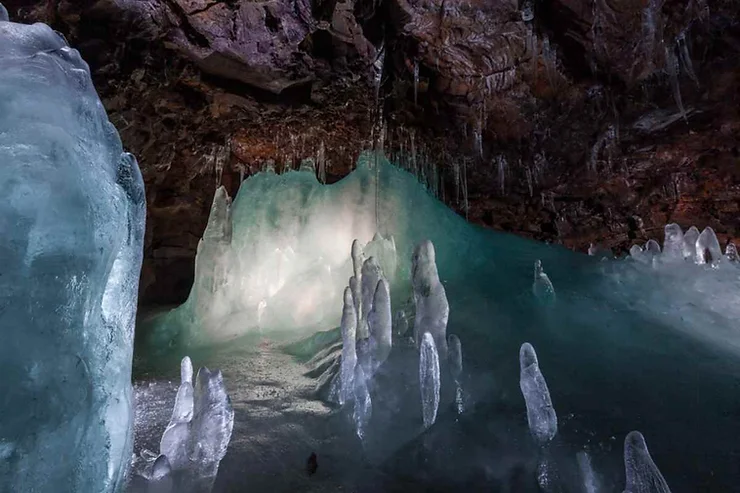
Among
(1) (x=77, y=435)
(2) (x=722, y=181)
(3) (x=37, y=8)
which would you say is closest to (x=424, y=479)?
(1) (x=77, y=435)

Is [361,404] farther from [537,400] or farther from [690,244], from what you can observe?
[690,244]

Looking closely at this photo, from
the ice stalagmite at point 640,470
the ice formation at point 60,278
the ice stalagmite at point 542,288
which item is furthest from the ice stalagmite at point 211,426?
the ice stalagmite at point 542,288

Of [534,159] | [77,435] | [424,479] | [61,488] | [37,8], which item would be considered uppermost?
[37,8]

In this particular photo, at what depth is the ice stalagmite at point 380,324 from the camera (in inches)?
200

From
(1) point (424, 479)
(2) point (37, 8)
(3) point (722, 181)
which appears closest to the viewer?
(1) point (424, 479)

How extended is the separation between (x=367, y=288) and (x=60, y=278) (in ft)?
12.2

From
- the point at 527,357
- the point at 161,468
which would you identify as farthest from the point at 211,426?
the point at 527,357

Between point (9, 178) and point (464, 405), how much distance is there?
3.96 m

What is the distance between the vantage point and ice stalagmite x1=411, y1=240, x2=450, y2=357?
17.3 ft

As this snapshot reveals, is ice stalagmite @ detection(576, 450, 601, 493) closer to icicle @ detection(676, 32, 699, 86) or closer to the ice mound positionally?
the ice mound

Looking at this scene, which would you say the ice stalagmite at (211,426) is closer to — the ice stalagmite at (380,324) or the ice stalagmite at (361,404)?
the ice stalagmite at (361,404)

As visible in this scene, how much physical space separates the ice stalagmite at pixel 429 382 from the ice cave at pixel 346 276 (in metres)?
0.02

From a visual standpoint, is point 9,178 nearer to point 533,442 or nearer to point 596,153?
point 533,442

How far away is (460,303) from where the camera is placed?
7344 millimetres
